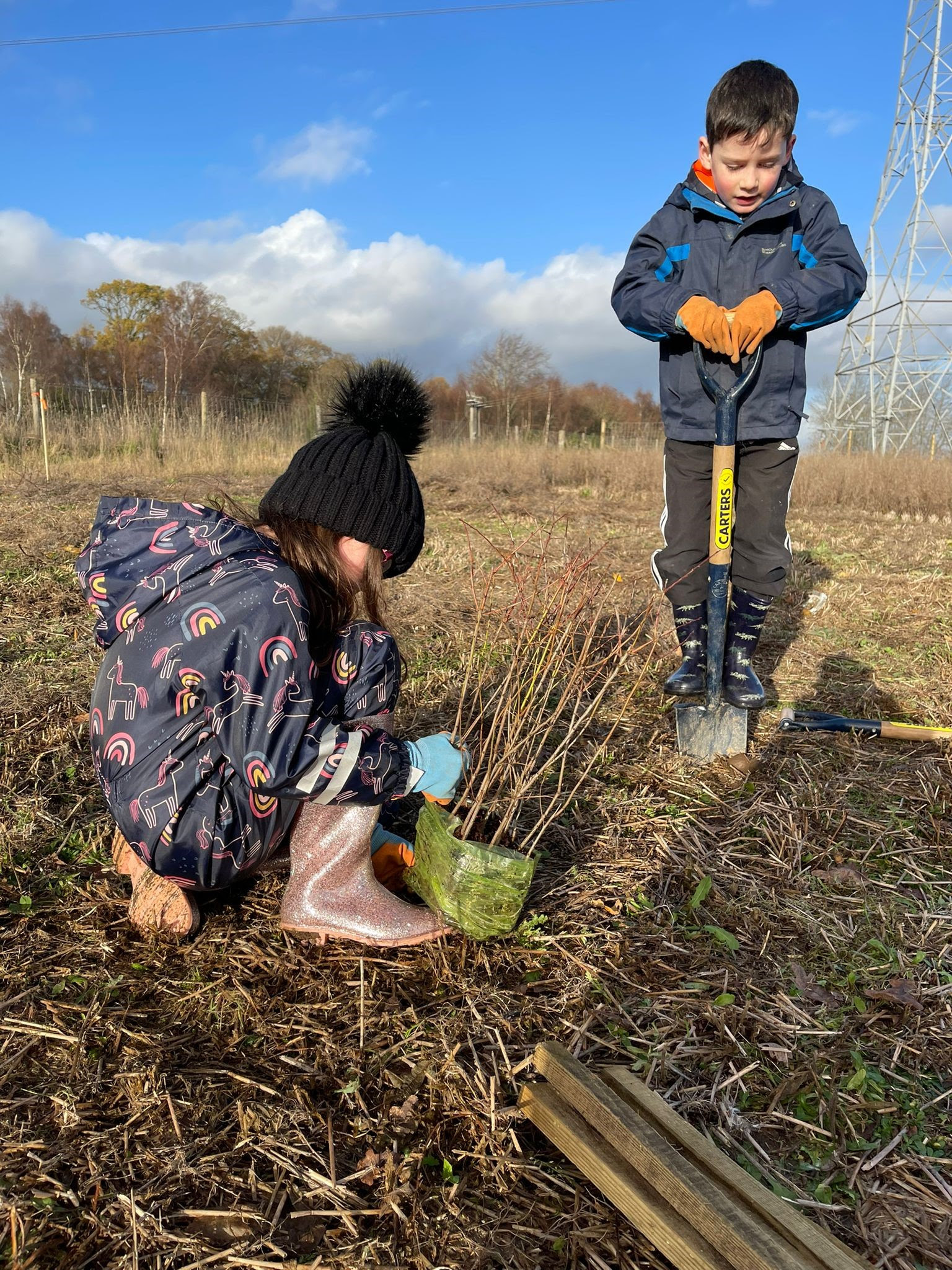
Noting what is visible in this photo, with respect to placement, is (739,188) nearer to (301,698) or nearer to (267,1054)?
(301,698)

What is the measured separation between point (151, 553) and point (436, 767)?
748 mm

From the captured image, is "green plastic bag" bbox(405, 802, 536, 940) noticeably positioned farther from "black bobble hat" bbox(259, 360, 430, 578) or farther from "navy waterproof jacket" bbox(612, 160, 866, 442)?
"navy waterproof jacket" bbox(612, 160, 866, 442)

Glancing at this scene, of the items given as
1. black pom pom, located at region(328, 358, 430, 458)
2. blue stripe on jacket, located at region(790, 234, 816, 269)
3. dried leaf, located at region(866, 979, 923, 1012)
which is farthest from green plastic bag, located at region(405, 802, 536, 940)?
blue stripe on jacket, located at region(790, 234, 816, 269)

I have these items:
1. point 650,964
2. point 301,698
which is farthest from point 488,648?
point 650,964

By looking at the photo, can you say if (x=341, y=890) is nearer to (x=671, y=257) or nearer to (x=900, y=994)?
(x=900, y=994)

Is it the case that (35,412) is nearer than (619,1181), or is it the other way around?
(619,1181)

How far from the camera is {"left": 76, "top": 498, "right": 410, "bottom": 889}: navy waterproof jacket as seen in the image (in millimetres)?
1538

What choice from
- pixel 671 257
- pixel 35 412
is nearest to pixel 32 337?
pixel 35 412

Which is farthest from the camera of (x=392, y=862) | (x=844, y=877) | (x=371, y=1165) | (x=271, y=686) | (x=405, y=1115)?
(x=844, y=877)

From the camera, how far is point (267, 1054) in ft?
4.90

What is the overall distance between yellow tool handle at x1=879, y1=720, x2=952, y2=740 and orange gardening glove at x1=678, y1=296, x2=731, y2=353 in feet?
4.81

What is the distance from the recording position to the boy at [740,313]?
249cm

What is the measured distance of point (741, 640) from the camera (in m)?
2.90

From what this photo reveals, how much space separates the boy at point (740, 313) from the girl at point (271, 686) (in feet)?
3.61
